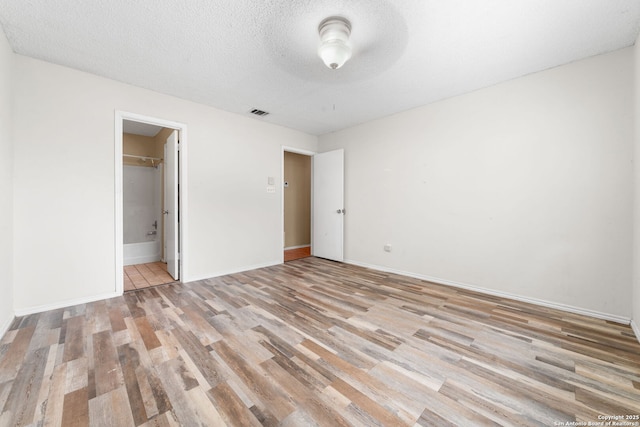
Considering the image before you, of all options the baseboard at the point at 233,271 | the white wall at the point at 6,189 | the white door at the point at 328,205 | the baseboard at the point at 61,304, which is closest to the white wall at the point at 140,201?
the baseboard at the point at 233,271

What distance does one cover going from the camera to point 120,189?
9.72ft

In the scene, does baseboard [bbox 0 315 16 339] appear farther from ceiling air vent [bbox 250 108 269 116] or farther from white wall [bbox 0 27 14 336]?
ceiling air vent [bbox 250 108 269 116]

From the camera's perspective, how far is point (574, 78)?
8.26 ft

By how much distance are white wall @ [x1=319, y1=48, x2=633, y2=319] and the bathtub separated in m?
4.45

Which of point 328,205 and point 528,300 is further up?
point 328,205

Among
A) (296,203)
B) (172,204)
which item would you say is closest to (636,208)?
(172,204)

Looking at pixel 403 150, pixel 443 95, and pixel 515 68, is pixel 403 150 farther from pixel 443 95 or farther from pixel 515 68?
pixel 515 68

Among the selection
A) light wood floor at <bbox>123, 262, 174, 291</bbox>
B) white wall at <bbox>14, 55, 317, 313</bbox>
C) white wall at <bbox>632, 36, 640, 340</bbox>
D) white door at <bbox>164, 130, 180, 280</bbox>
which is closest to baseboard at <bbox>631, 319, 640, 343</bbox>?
white wall at <bbox>632, 36, 640, 340</bbox>

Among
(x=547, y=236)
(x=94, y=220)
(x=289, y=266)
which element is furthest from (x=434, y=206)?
(x=94, y=220)

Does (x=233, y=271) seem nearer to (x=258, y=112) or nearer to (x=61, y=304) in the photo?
(x=61, y=304)

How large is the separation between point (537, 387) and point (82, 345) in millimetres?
3177

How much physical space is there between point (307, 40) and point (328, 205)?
3107mm

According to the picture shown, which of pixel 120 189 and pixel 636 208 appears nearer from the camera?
pixel 636 208

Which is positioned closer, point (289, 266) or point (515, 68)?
point (515, 68)
